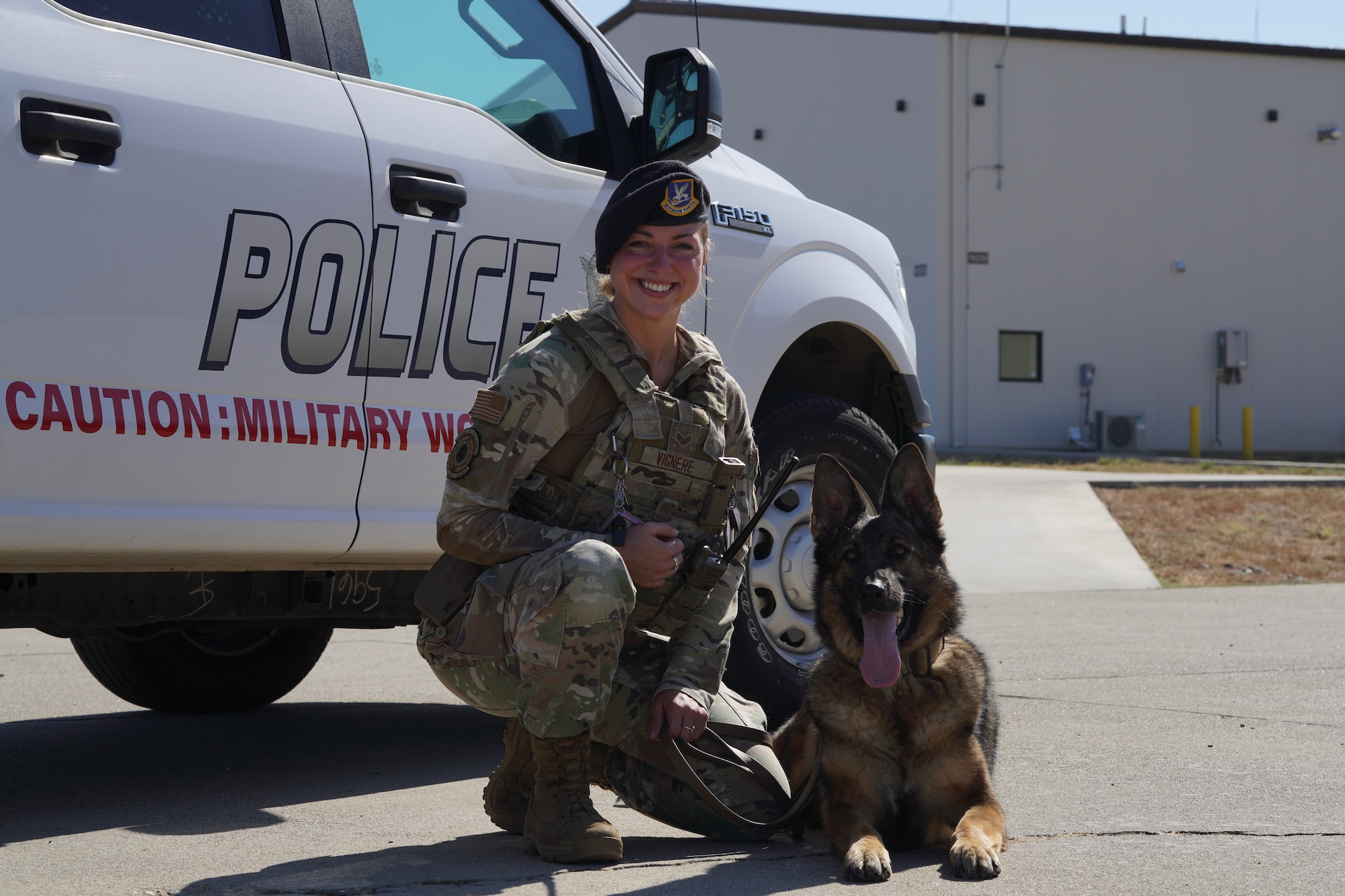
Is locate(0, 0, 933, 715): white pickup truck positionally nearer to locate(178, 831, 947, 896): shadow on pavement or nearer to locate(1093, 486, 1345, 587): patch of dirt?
locate(178, 831, 947, 896): shadow on pavement

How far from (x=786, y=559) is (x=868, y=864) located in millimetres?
1640

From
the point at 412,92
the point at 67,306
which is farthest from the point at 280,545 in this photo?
the point at 412,92

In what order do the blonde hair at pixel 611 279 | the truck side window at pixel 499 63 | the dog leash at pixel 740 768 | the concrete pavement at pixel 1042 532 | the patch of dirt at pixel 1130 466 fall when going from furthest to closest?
the patch of dirt at pixel 1130 466 < the concrete pavement at pixel 1042 532 < the truck side window at pixel 499 63 < the blonde hair at pixel 611 279 < the dog leash at pixel 740 768

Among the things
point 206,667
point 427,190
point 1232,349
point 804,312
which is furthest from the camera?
point 1232,349

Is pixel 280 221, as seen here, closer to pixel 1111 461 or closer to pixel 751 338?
pixel 751 338

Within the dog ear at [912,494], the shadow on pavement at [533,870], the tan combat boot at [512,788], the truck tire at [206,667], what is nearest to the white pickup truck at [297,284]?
the truck tire at [206,667]

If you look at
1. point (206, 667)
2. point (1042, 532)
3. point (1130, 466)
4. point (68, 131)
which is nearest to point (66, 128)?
point (68, 131)

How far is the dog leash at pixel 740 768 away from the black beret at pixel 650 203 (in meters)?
1.15

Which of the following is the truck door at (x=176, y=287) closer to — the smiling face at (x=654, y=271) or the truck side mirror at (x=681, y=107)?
the smiling face at (x=654, y=271)

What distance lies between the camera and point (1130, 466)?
1873 cm

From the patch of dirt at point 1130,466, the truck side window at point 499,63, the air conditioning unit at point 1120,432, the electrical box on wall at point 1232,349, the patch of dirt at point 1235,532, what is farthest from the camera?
the electrical box on wall at point 1232,349

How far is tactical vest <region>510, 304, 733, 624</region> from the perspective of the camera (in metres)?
3.05

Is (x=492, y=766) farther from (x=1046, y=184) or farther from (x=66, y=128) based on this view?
(x=1046, y=184)

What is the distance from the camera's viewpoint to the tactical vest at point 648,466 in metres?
3.05
